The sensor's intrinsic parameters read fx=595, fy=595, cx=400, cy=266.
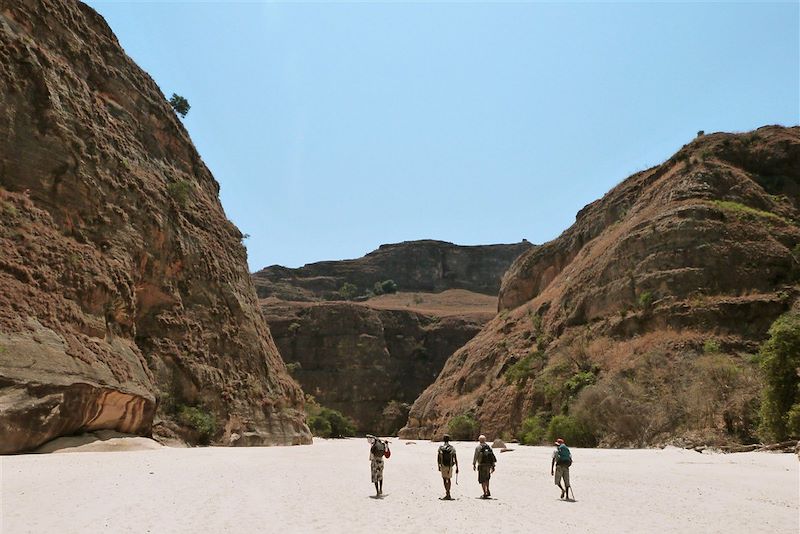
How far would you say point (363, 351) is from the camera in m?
95.2

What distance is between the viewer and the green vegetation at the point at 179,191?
34.5m

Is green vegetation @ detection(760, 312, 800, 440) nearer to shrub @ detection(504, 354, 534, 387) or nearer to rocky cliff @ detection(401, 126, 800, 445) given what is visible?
rocky cliff @ detection(401, 126, 800, 445)

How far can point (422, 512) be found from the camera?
11266 millimetres

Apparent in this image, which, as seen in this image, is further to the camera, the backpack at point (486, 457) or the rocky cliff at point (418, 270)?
the rocky cliff at point (418, 270)

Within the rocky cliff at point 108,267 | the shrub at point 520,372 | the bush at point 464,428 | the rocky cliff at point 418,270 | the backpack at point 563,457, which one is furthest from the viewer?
the rocky cliff at point 418,270

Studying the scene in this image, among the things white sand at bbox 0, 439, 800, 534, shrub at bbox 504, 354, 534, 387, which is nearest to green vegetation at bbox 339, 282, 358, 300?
shrub at bbox 504, 354, 534, 387

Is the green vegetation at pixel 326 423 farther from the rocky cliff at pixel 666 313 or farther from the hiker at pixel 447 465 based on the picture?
the hiker at pixel 447 465

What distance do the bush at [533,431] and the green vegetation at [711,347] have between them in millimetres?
9891

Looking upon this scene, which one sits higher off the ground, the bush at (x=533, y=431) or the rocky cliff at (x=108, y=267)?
the rocky cliff at (x=108, y=267)

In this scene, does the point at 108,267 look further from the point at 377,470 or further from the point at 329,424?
the point at 329,424

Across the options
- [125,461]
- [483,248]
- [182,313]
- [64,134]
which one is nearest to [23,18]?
[64,134]

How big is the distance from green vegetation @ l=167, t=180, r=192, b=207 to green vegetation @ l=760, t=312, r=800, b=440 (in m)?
30.4

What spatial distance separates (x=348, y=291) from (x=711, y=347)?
114m

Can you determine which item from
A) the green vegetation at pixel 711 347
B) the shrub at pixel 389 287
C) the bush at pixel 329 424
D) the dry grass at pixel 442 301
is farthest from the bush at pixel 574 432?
the shrub at pixel 389 287
